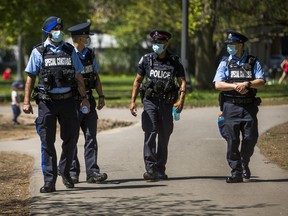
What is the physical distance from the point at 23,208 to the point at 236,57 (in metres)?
3.31

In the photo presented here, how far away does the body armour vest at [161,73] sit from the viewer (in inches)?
418

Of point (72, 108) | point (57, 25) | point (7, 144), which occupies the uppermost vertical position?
point (57, 25)

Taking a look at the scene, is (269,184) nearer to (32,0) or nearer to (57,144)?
(57,144)

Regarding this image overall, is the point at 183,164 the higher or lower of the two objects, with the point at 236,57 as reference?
lower

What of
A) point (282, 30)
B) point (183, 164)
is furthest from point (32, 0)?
point (183, 164)

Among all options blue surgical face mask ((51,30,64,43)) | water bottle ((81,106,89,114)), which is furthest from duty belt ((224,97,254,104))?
blue surgical face mask ((51,30,64,43))

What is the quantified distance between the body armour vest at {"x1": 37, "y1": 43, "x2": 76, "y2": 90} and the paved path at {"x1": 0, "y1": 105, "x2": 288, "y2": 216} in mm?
1260

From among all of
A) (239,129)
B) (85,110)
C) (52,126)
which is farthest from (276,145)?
(52,126)

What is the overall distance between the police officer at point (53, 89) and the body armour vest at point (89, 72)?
19.3 inches

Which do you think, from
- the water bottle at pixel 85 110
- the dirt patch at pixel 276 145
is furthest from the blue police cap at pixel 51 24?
the dirt patch at pixel 276 145

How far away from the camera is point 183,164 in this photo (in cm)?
1216

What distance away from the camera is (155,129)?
1073cm

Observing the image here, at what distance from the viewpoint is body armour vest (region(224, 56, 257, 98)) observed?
10.3 m

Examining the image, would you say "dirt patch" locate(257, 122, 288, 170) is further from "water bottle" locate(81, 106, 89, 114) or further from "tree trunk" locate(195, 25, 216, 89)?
"tree trunk" locate(195, 25, 216, 89)
